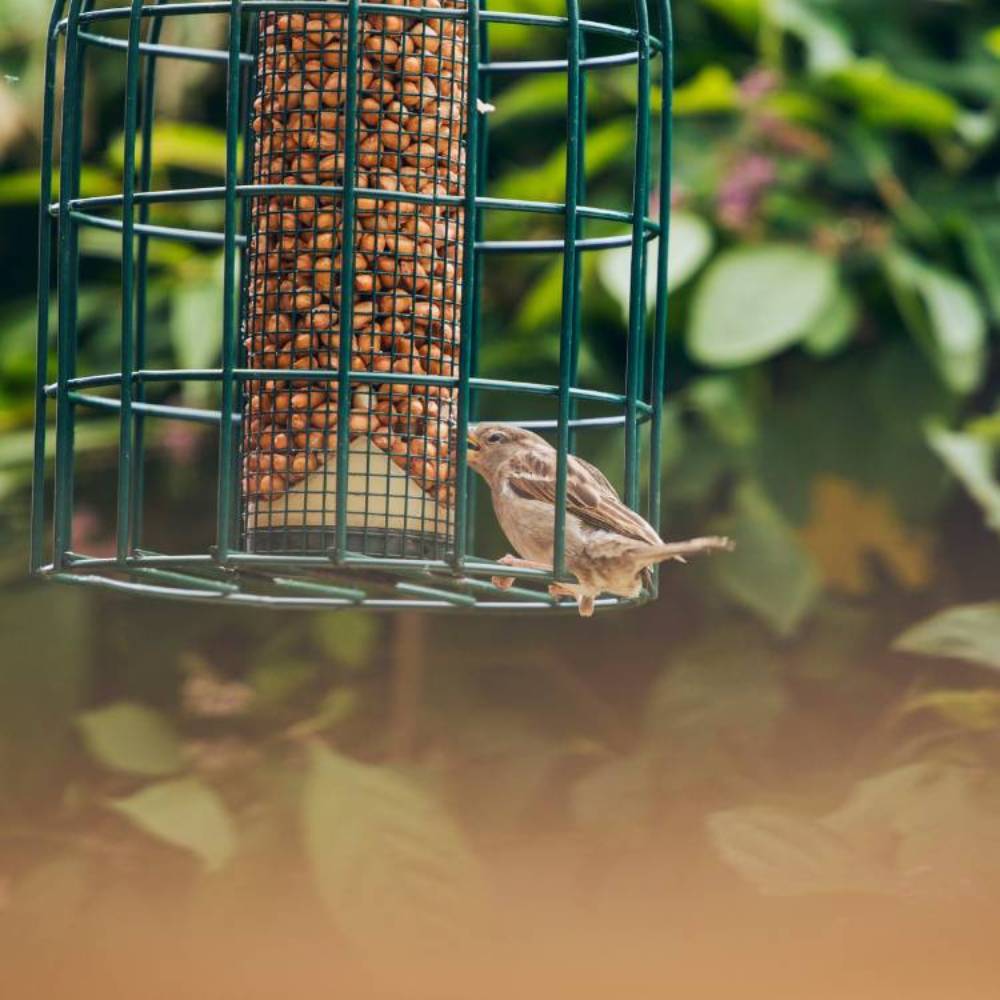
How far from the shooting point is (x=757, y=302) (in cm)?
505

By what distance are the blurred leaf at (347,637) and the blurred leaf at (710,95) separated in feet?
6.38

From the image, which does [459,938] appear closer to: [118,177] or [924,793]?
[924,793]

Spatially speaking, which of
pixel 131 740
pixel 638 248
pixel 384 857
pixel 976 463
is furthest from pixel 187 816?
pixel 638 248

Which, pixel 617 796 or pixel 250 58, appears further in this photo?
pixel 617 796

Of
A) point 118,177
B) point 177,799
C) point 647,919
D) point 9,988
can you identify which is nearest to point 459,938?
point 647,919

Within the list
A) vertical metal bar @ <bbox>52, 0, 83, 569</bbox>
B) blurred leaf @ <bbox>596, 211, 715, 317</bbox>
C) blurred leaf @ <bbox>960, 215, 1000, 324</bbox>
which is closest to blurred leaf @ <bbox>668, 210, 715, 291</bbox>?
blurred leaf @ <bbox>596, 211, 715, 317</bbox>

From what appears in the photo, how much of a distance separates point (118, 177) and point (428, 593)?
2.80m

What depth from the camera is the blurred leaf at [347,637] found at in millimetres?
6016

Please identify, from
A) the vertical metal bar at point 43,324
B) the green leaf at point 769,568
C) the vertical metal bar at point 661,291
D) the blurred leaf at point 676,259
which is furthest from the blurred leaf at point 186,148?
the vertical metal bar at point 661,291

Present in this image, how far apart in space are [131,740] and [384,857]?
92 centimetres

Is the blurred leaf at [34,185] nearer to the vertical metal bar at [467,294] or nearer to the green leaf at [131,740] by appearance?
the green leaf at [131,740]

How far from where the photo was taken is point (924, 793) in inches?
222

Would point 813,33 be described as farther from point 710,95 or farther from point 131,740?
point 131,740

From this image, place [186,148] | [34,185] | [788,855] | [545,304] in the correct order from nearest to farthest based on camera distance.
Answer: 1. [545,304]
2. [186,148]
3. [34,185]
4. [788,855]
